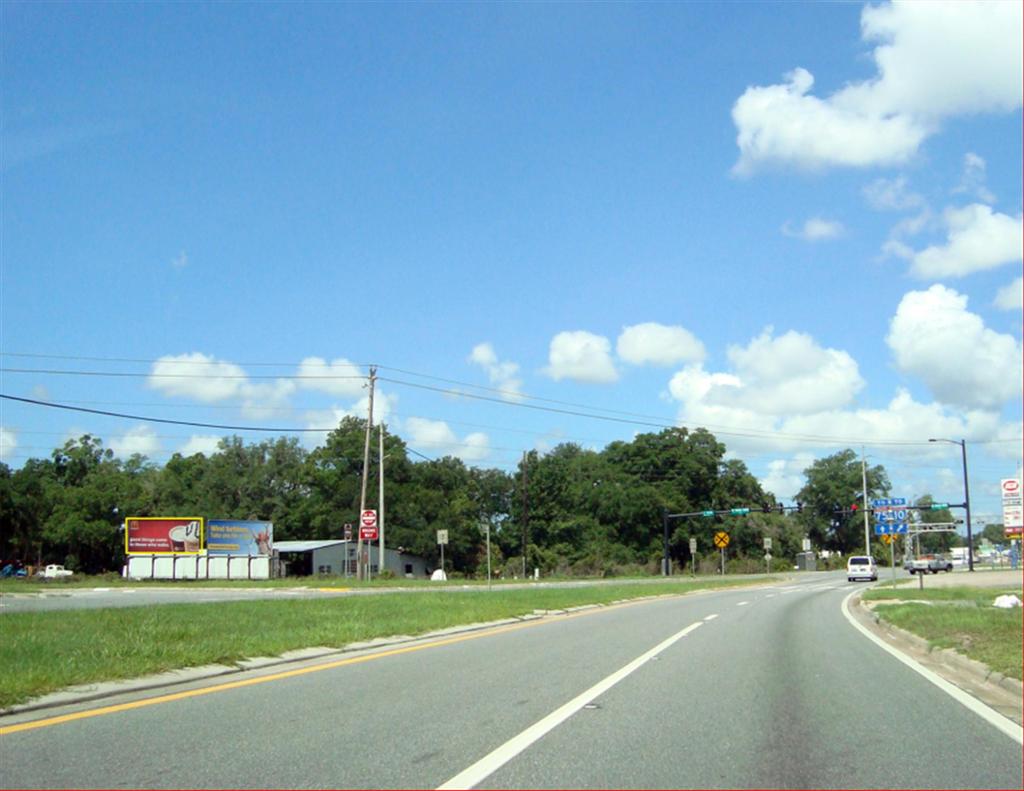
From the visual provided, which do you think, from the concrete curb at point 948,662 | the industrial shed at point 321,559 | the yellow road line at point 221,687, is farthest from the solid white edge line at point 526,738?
the industrial shed at point 321,559

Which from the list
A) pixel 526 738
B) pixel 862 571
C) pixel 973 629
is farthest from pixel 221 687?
pixel 862 571

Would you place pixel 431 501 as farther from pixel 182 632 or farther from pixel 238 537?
pixel 182 632

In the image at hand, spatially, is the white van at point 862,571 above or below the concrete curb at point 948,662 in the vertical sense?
below

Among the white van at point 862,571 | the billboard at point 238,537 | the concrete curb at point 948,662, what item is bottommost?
the white van at point 862,571

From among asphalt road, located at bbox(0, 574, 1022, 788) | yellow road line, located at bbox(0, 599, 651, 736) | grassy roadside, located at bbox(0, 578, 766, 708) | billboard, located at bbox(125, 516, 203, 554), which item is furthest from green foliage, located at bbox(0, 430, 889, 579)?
asphalt road, located at bbox(0, 574, 1022, 788)

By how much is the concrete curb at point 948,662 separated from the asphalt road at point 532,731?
2.50ft

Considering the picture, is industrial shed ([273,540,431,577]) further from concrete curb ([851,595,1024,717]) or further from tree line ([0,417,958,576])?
concrete curb ([851,595,1024,717])

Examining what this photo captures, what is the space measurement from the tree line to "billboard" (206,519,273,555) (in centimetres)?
1115

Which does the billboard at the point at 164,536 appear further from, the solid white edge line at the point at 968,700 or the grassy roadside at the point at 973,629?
the solid white edge line at the point at 968,700

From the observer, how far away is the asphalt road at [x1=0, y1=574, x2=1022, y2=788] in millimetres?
7418

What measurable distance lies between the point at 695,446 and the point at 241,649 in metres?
103

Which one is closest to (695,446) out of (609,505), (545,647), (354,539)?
(609,505)

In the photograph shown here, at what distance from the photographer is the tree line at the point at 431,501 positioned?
84.1m

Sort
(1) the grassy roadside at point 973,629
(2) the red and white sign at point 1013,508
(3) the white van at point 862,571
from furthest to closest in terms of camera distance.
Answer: (3) the white van at point 862,571 < (2) the red and white sign at point 1013,508 < (1) the grassy roadside at point 973,629
